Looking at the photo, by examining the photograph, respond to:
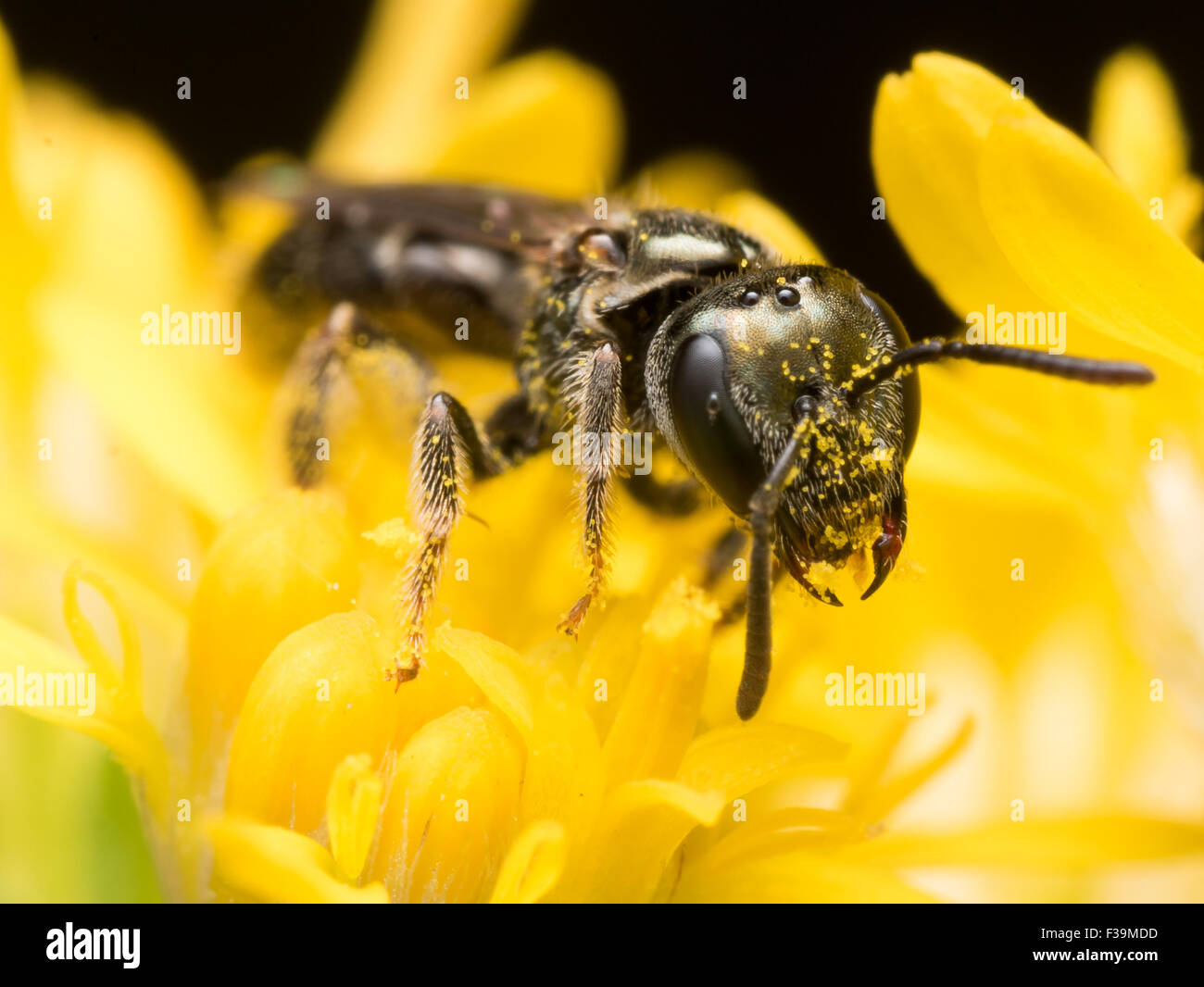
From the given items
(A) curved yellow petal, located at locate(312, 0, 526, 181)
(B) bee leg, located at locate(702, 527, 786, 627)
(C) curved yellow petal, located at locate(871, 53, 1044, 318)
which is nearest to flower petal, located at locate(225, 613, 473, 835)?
(B) bee leg, located at locate(702, 527, 786, 627)

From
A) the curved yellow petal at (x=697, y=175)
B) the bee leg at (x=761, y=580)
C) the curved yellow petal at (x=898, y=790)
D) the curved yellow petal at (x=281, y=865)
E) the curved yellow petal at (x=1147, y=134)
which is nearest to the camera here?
the curved yellow petal at (x=281, y=865)

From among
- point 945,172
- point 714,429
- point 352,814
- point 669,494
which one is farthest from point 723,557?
point 352,814

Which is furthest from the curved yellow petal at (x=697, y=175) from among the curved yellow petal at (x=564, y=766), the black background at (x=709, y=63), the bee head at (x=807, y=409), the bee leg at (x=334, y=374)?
the curved yellow petal at (x=564, y=766)

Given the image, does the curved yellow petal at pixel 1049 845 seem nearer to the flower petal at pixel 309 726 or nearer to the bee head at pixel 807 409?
the bee head at pixel 807 409

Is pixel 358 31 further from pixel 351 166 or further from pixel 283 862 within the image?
pixel 283 862

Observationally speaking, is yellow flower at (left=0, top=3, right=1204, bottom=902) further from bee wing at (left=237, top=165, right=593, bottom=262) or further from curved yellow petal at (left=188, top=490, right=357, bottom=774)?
bee wing at (left=237, top=165, right=593, bottom=262)

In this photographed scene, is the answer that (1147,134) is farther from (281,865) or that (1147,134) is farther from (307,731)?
(281,865)
